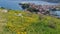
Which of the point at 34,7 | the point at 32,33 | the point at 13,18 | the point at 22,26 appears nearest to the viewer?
the point at 32,33

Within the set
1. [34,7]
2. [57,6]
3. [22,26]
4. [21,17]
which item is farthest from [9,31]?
[57,6]

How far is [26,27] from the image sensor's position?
5914 mm

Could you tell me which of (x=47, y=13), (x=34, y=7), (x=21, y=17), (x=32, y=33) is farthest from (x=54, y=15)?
(x=32, y=33)

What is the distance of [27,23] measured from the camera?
623cm

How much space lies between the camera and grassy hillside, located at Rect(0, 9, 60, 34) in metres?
5.77

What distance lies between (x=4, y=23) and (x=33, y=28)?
34.8 inches

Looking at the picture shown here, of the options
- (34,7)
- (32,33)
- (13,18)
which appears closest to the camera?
(32,33)

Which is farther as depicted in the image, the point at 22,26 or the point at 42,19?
the point at 42,19

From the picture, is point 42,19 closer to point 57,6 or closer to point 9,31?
point 57,6

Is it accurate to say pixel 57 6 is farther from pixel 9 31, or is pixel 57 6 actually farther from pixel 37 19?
pixel 9 31

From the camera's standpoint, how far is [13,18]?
6410mm

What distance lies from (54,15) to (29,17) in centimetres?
95

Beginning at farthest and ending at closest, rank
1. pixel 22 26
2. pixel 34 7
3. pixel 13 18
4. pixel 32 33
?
pixel 34 7 → pixel 13 18 → pixel 22 26 → pixel 32 33

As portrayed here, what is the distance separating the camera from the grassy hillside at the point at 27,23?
5770 millimetres
